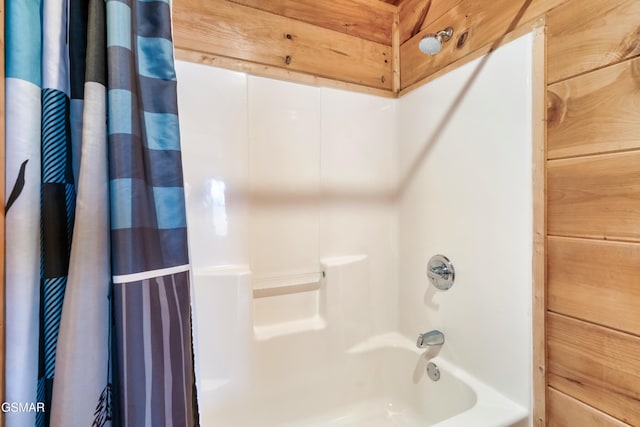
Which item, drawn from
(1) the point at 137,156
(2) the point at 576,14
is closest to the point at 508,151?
(2) the point at 576,14

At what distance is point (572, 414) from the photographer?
0.87m

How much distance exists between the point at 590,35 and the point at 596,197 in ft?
1.48

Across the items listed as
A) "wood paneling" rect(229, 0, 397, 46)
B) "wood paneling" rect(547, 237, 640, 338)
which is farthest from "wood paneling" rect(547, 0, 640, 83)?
"wood paneling" rect(229, 0, 397, 46)

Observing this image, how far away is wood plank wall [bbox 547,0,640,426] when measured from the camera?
0.75 meters

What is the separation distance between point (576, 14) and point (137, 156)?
1.20 metres

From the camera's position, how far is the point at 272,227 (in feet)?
4.56

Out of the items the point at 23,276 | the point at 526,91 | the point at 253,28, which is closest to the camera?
the point at 23,276

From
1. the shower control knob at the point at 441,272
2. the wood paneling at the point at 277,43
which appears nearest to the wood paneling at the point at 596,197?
the shower control knob at the point at 441,272

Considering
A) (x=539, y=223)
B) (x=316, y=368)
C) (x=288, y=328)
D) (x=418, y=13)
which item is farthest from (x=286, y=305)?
(x=418, y=13)

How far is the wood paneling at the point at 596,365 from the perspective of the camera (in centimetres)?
75

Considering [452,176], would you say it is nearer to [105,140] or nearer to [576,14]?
[576,14]

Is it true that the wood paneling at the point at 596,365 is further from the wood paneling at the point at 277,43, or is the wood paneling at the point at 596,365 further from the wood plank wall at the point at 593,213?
the wood paneling at the point at 277,43

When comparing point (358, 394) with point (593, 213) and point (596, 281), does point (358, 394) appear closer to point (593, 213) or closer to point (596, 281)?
point (596, 281)

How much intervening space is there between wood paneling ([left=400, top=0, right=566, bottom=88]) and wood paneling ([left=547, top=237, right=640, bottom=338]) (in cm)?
74
